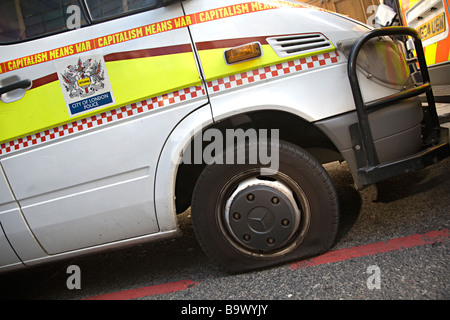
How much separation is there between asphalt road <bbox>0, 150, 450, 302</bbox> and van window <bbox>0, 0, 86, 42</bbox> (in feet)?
5.92

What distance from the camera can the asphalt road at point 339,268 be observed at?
1.76 metres

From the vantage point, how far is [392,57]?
2.06m

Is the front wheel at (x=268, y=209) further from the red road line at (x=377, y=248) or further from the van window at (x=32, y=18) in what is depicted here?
the van window at (x=32, y=18)

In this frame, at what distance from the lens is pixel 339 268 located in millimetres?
1964

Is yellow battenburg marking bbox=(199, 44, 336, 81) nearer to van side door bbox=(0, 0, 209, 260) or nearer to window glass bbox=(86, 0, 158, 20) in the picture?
van side door bbox=(0, 0, 209, 260)

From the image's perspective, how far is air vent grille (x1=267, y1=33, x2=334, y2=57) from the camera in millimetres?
1915

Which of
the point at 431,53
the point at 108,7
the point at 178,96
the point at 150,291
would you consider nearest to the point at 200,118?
the point at 178,96

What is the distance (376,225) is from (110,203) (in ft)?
5.90

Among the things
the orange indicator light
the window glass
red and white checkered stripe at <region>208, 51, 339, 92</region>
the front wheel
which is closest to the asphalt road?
the front wheel

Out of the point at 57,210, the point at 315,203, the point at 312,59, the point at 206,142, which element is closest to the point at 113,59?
the point at 206,142

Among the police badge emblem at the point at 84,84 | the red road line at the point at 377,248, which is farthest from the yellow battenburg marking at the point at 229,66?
the red road line at the point at 377,248
